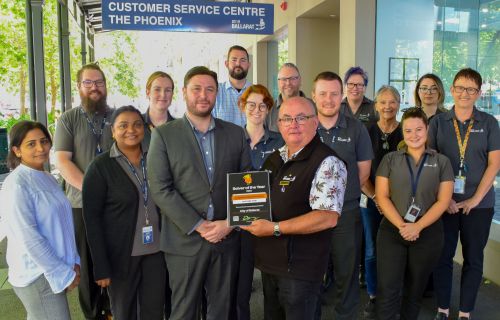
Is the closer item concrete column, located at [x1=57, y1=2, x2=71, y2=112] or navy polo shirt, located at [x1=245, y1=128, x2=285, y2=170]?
navy polo shirt, located at [x1=245, y1=128, x2=285, y2=170]

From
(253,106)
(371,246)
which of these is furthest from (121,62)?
(371,246)

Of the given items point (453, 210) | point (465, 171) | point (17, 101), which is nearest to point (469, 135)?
point (465, 171)

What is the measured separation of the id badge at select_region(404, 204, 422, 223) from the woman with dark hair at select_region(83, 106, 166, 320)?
1710 mm

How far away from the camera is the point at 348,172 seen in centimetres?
303

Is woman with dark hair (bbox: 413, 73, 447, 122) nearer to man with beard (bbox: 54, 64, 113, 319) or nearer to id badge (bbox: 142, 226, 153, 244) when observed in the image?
id badge (bbox: 142, 226, 153, 244)

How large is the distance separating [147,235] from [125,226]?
143 millimetres

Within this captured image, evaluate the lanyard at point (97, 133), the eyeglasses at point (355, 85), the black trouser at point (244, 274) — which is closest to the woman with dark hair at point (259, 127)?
the black trouser at point (244, 274)

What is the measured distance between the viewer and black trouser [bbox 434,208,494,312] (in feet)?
10.9

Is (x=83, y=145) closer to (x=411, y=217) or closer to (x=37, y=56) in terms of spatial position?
(x=37, y=56)

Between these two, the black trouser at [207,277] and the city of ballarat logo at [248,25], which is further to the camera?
the city of ballarat logo at [248,25]

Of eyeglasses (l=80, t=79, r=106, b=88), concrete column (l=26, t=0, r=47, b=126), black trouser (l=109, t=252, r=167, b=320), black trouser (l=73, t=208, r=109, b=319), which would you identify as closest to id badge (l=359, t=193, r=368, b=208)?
black trouser (l=109, t=252, r=167, b=320)

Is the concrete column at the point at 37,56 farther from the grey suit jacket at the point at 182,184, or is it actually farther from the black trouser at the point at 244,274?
the black trouser at the point at 244,274

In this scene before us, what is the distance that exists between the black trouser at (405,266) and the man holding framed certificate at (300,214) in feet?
3.18

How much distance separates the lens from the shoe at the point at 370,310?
143 inches
